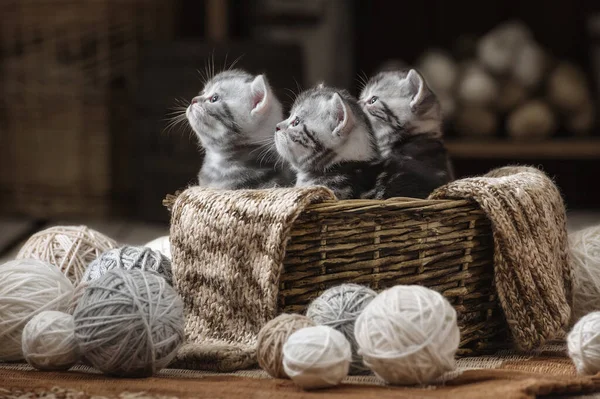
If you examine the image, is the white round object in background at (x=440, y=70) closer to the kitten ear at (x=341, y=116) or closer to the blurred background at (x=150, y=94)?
the blurred background at (x=150, y=94)

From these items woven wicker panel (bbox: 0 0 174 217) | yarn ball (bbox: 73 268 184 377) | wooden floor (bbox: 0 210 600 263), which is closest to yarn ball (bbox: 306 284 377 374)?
yarn ball (bbox: 73 268 184 377)

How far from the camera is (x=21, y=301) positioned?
1.41 m

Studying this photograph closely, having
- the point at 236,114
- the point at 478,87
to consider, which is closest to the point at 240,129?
the point at 236,114

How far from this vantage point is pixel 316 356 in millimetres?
1215

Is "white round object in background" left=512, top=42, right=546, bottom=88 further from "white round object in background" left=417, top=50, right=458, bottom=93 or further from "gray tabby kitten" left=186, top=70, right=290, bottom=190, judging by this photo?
"gray tabby kitten" left=186, top=70, right=290, bottom=190

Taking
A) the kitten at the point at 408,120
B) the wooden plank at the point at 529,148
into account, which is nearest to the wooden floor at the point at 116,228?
the wooden plank at the point at 529,148

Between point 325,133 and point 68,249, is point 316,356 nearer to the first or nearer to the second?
point 325,133

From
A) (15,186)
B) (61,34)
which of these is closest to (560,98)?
(61,34)

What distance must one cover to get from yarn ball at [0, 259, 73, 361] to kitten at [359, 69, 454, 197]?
24.6 inches

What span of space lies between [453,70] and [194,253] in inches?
88.2

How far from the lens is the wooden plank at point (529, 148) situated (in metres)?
3.37

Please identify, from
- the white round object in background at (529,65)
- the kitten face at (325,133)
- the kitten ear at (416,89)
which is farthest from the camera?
the white round object in background at (529,65)

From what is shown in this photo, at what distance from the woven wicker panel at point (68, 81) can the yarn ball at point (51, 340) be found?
7.27 ft

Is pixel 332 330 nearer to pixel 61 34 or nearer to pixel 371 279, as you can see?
pixel 371 279
